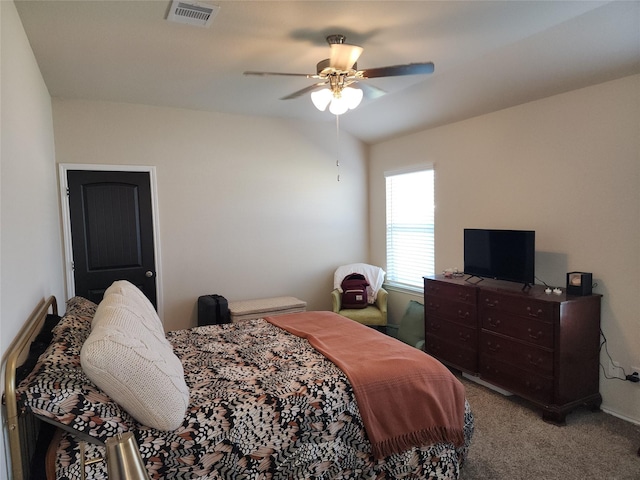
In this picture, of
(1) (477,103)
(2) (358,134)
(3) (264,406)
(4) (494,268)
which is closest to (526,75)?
(1) (477,103)

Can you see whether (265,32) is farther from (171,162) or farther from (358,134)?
(358,134)

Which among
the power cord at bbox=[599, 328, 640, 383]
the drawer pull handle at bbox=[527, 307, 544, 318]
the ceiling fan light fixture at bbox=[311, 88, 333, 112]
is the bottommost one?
the power cord at bbox=[599, 328, 640, 383]

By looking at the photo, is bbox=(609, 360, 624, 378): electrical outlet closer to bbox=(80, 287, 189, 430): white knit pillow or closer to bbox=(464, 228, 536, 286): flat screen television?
bbox=(464, 228, 536, 286): flat screen television

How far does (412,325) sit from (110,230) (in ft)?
10.9

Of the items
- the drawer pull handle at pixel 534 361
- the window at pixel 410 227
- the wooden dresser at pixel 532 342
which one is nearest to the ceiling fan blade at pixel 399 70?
the wooden dresser at pixel 532 342

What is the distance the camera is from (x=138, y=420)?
64.3 inches

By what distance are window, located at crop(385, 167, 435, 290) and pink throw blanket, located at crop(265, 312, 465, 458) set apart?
238 cm

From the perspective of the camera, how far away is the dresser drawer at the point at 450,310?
11.5ft

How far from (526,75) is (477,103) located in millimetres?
590

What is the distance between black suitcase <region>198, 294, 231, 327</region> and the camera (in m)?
4.10

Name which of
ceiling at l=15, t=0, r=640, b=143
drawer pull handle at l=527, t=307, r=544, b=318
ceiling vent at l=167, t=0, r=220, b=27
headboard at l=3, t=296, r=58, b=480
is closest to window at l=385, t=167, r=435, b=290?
ceiling at l=15, t=0, r=640, b=143

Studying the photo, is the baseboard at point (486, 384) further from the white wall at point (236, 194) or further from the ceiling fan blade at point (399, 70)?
the ceiling fan blade at point (399, 70)

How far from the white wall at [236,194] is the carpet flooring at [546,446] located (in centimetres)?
264

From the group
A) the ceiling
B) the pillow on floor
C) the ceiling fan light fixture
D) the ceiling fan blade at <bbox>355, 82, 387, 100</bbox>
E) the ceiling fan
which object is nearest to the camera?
the ceiling
